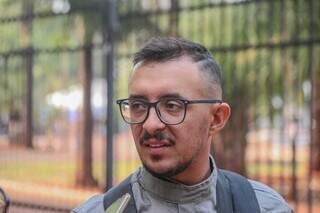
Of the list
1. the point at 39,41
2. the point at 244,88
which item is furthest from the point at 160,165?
the point at 39,41

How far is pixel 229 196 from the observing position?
4.79 feet

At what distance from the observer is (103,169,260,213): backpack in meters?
1.42

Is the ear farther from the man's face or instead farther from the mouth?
the mouth

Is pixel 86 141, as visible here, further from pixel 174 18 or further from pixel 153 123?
pixel 153 123

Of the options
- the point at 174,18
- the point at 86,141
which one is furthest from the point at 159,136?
the point at 86,141

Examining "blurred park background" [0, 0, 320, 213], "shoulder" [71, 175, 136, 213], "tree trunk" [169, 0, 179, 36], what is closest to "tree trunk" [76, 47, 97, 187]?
"blurred park background" [0, 0, 320, 213]

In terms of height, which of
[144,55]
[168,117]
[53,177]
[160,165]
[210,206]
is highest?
[144,55]

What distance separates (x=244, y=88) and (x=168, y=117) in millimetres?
6407

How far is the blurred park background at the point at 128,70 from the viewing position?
5.21m

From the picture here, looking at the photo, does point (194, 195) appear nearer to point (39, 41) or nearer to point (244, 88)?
point (244, 88)

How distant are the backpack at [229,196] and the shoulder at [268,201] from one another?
14mm

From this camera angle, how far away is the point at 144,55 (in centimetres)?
143

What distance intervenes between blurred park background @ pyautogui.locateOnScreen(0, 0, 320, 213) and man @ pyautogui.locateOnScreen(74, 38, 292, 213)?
3.10 meters

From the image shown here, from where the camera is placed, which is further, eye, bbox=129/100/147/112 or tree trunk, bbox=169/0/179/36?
tree trunk, bbox=169/0/179/36
